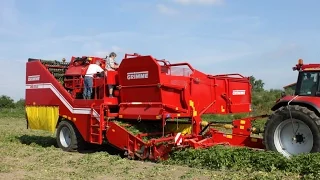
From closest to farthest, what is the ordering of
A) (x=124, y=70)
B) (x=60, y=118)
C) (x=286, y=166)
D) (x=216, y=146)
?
(x=286, y=166) → (x=216, y=146) → (x=124, y=70) → (x=60, y=118)

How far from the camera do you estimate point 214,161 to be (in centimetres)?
812

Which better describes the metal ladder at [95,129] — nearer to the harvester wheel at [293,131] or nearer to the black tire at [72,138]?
the black tire at [72,138]

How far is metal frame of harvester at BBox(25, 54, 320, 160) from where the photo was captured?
9336mm

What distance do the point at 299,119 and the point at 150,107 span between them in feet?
12.0

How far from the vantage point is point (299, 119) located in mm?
7648

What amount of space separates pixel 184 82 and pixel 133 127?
1862mm

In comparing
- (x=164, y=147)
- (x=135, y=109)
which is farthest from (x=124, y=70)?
(x=164, y=147)

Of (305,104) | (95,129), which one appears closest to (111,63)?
(95,129)

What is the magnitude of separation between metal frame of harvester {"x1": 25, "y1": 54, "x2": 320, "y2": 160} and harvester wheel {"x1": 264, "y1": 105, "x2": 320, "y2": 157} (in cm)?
3

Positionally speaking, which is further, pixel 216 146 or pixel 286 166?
pixel 216 146

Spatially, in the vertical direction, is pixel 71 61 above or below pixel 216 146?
above

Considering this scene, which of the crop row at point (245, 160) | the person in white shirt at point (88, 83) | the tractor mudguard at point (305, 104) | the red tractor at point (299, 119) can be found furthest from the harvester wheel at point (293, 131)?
the person in white shirt at point (88, 83)

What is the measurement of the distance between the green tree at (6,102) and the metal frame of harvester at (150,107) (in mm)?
41415

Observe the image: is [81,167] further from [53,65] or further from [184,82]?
[53,65]
